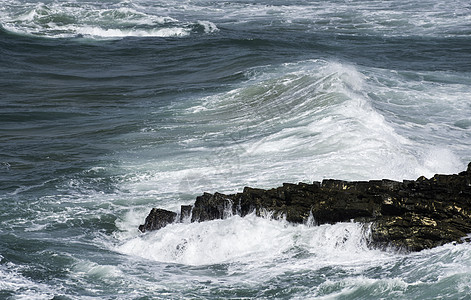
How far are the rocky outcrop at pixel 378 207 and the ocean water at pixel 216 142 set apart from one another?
267 mm

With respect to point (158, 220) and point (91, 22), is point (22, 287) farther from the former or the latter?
point (91, 22)

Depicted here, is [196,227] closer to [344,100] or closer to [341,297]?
[341,297]

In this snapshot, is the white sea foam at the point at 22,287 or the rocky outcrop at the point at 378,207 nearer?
the white sea foam at the point at 22,287

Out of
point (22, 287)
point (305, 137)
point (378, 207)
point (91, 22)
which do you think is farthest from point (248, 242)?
point (91, 22)

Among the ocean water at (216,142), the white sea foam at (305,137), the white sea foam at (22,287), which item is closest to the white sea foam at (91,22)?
the ocean water at (216,142)

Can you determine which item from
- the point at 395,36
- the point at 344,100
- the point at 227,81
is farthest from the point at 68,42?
the point at 344,100

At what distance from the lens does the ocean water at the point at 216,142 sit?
10734 millimetres

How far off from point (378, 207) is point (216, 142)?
8178 mm

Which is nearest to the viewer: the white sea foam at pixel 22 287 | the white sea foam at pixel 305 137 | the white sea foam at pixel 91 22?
the white sea foam at pixel 22 287

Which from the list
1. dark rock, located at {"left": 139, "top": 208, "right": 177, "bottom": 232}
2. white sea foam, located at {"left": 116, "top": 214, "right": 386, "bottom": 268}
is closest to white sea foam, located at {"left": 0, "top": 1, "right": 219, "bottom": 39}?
dark rock, located at {"left": 139, "top": 208, "right": 177, "bottom": 232}

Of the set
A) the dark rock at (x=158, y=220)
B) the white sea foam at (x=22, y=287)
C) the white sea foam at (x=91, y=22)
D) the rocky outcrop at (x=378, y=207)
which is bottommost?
the dark rock at (x=158, y=220)

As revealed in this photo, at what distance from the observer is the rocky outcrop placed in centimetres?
1097

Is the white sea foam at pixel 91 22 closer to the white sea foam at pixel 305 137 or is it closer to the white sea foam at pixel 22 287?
the white sea foam at pixel 305 137

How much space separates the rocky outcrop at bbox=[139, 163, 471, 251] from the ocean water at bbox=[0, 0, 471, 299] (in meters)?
0.27
